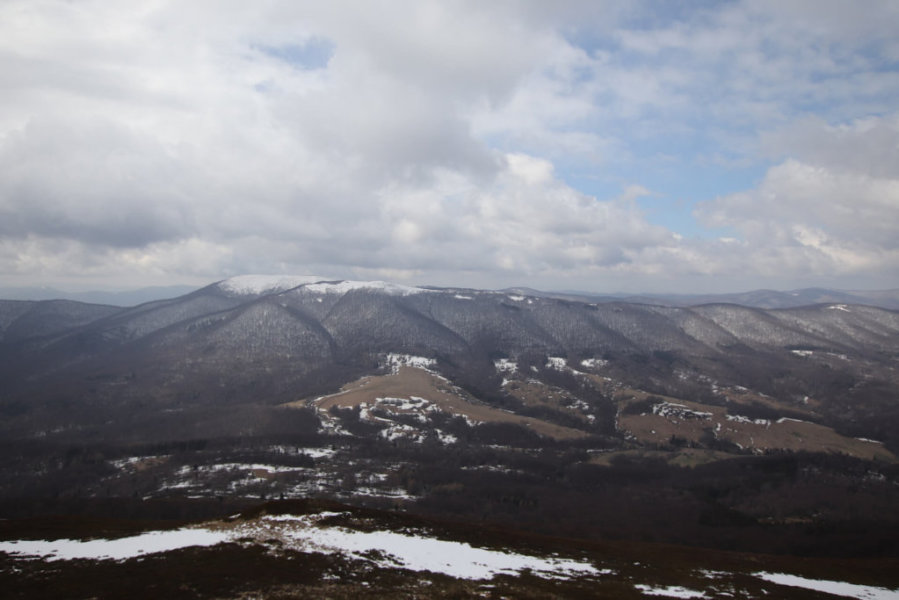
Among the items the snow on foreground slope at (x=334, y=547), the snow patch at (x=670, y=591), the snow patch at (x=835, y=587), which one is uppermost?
the snow on foreground slope at (x=334, y=547)

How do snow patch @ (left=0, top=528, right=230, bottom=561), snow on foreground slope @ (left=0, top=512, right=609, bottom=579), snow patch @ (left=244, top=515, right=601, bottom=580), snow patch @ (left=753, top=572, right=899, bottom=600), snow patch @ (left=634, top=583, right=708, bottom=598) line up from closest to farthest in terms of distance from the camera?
snow patch @ (left=0, top=528, right=230, bottom=561) → snow patch @ (left=634, top=583, right=708, bottom=598) → snow on foreground slope @ (left=0, top=512, right=609, bottom=579) → snow patch @ (left=244, top=515, right=601, bottom=580) → snow patch @ (left=753, top=572, right=899, bottom=600)

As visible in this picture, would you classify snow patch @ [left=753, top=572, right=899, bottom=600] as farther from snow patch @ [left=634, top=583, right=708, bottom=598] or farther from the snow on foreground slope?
the snow on foreground slope

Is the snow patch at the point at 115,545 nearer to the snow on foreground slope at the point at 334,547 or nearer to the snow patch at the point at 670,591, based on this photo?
the snow on foreground slope at the point at 334,547

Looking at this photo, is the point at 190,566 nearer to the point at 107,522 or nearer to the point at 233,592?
the point at 233,592

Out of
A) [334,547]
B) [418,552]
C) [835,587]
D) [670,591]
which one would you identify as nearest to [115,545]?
[334,547]

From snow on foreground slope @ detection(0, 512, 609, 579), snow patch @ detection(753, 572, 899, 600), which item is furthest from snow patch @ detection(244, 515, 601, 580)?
snow patch @ detection(753, 572, 899, 600)

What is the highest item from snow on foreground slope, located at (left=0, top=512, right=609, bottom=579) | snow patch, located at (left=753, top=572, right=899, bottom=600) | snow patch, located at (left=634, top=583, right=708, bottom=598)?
snow on foreground slope, located at (left=0, top=512, right=609, bottom=579)

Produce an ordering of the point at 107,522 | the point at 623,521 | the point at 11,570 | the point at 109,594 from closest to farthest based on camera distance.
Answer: the point at 109,594 → the point at 11,570 → the point at 107,522 → the point at 623,521

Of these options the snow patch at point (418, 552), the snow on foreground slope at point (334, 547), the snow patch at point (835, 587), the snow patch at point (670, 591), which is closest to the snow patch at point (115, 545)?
the snow on foreground slope at point (334, 547)

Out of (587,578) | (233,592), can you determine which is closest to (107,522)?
(233,592)
